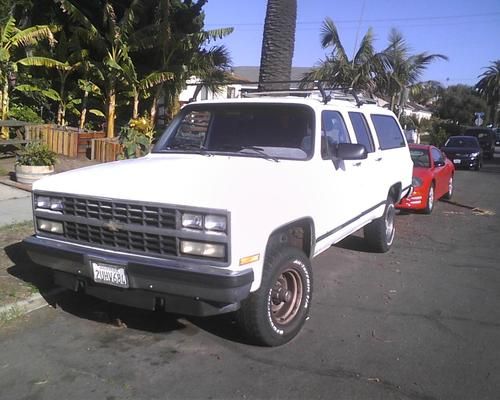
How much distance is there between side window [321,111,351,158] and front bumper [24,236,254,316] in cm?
194

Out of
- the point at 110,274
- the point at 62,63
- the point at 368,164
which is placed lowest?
the point at 110,274

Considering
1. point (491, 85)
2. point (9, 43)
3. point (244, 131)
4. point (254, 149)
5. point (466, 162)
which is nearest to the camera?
point (254, 149)

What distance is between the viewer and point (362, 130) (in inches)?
244

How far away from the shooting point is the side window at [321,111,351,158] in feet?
16.4

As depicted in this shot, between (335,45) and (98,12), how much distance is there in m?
10.8

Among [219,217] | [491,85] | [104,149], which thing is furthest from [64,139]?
[491,85]

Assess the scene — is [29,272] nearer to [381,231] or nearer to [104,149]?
[381,231]

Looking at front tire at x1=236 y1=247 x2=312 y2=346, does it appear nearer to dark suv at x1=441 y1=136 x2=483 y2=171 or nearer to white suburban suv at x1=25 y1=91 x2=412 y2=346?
white suburban suv at x1=25 y1=91 x2=412 y2=346

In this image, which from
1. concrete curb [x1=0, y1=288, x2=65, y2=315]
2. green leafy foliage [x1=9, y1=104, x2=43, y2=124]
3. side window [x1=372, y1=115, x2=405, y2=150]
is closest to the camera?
concrete curb [x1=0, y1=288, x2=65, y2=315]

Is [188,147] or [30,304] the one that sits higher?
[188,147]

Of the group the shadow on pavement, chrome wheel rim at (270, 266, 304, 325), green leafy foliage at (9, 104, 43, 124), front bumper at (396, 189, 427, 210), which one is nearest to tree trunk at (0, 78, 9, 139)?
green leafy foliage at (9, 104, 43, 124)

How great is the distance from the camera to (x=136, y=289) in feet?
12.2

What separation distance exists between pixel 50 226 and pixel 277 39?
8297mm

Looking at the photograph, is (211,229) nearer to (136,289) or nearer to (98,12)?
(136,289)
